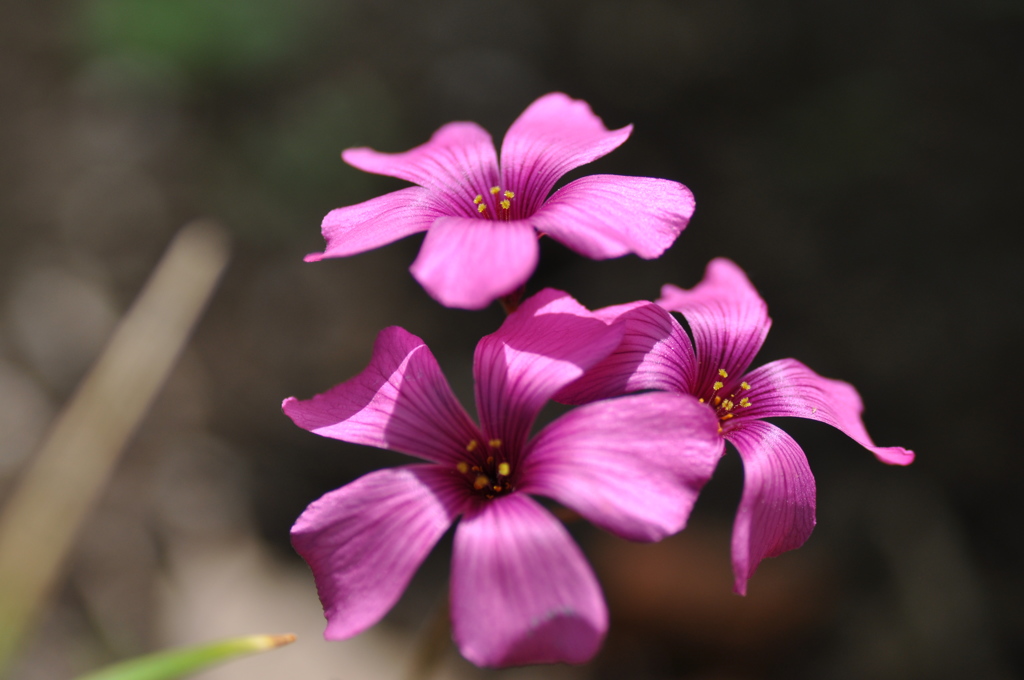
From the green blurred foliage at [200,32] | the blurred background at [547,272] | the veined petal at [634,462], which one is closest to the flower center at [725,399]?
the veined petal at [634,462]

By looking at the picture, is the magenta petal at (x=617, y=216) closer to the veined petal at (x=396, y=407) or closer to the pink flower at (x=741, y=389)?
the pink flower at (x=741, y=389)

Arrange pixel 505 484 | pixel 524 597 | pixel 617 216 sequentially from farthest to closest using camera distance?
pixel 505 484 < pixel 617 216 < pixel 524 597

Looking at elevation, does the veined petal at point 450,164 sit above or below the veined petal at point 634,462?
above

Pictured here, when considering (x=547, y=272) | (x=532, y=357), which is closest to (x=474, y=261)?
(x=532, y=357)

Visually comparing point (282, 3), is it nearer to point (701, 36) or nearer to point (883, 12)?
point (701, 36)

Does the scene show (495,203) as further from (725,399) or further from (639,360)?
(725,399)

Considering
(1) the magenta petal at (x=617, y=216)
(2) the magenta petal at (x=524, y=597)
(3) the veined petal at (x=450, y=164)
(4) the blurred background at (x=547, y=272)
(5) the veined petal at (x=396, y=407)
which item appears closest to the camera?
(2) the magenta petal at (x=524, y=597)

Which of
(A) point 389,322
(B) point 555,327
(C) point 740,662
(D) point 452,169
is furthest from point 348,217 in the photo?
(C) point 740,662

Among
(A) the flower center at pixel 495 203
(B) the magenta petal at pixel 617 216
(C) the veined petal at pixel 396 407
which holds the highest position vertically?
(B) the magenta petal at pixel 617 216
